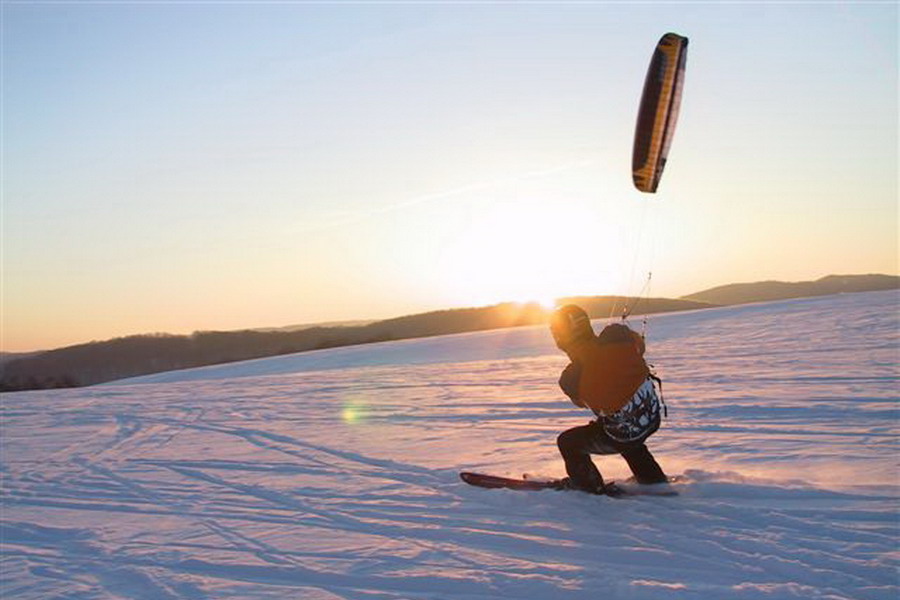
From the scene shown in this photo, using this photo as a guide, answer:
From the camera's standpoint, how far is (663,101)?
7.49 metres

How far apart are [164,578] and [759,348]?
1480 cm

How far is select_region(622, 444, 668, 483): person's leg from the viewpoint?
6098mm

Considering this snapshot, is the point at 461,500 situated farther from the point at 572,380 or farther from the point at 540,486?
the point at 572,380

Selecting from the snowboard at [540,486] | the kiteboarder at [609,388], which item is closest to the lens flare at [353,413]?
the snowboard at [540,486]

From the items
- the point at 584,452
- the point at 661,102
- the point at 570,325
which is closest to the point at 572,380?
the point at 570,325

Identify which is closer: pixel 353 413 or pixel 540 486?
pixel 540 486

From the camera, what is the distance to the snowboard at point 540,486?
19.8ft

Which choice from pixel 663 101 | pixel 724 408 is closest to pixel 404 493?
pixel 663 101

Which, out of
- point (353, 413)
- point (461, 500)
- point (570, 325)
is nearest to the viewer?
point (570, 325)

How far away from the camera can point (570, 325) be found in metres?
5.76

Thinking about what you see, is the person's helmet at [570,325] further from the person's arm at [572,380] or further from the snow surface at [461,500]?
the snow surface at [461,500]

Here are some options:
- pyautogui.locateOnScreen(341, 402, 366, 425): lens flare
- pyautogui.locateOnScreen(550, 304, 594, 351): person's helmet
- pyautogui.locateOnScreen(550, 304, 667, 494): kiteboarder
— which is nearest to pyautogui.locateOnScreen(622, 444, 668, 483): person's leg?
pyautogui.locateOnScreen(550, 304, 667, 494): kiteboarder

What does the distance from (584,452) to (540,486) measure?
Result: 595 mm

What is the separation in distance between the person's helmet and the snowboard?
136 centimetres
